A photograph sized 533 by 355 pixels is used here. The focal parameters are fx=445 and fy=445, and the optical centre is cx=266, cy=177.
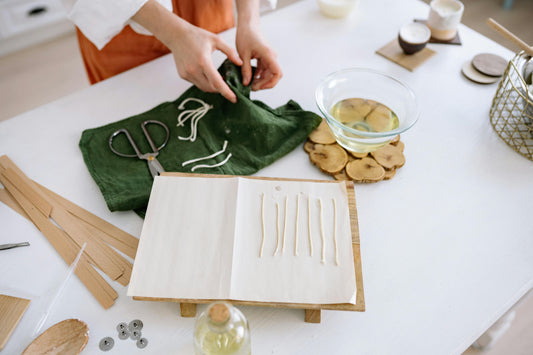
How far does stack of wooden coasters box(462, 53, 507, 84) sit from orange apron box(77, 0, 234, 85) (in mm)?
677

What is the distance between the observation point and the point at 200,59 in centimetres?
94

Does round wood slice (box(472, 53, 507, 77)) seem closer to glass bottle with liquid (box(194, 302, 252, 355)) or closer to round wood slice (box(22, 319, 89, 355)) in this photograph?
glass bottle with liquid (box(194, 302, 252, 355))

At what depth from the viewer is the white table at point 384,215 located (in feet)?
2.32

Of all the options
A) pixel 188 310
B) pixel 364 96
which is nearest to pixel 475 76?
pixel 364 96

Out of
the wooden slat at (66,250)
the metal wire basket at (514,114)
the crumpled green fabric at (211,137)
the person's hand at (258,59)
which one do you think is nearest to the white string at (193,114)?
the crumpled green fabric at (211,137)

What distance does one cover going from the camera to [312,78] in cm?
113

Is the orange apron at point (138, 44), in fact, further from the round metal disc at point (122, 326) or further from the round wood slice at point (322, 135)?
the round metal disc at point (122, 326)

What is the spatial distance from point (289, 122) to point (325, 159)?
0.12 m

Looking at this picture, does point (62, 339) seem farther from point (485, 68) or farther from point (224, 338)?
point (485, 68)

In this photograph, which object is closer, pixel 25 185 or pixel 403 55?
pixel 25 185

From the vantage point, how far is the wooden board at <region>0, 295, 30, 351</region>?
68cm

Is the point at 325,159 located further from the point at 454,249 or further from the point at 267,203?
the point at 454,249

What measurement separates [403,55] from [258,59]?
1.36ft

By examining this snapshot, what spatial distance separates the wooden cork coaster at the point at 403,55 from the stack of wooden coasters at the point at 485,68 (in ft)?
0.34
